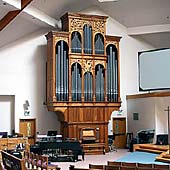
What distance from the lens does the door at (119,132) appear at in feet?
48.4

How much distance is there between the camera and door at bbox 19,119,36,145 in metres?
13.3

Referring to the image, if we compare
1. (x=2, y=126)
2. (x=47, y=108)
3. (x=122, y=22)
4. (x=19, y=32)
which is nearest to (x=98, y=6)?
(x=122, y=22)

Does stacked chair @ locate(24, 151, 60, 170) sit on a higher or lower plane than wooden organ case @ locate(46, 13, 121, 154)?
lower

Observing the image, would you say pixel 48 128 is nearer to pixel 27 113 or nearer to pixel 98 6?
pixel 27 113

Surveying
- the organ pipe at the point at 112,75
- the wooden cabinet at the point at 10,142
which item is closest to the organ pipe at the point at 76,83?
the organ pipe at the point at 112,75

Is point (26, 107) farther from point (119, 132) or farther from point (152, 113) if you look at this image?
point (152, 113)

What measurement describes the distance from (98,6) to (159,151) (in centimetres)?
622

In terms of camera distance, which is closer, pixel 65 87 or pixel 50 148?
pixel 50 148

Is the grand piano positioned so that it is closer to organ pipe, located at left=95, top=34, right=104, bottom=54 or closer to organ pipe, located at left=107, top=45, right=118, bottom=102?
organ pipe, located at left=107, top=45, right=118, bottom=102

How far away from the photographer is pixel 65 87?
1275 centimetres

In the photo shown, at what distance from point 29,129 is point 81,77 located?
2.63 meters

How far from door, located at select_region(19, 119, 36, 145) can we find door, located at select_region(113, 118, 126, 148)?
323cm

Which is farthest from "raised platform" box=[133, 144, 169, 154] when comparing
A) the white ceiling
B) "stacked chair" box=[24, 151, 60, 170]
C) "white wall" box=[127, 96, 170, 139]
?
the white ceiling

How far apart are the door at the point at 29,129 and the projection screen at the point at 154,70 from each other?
4.13 metres
